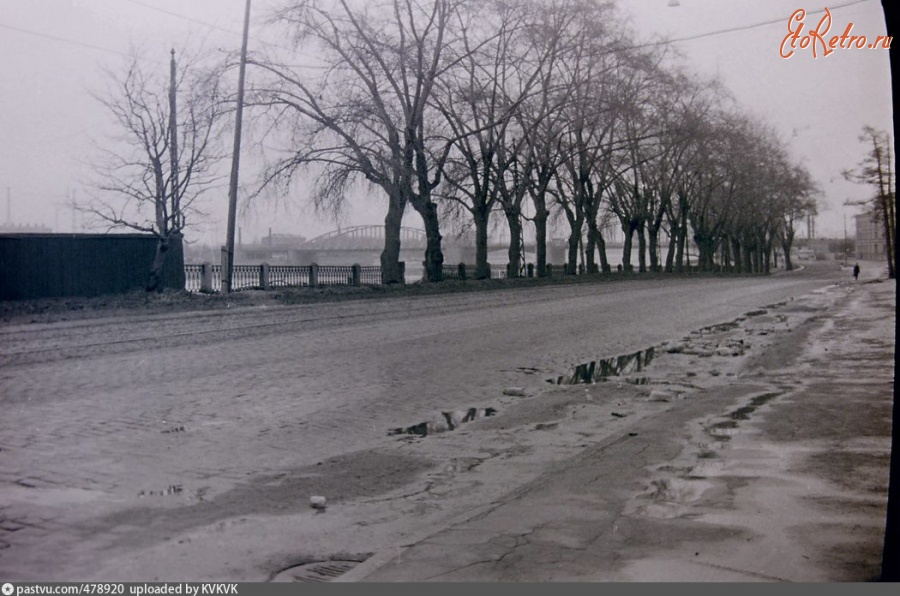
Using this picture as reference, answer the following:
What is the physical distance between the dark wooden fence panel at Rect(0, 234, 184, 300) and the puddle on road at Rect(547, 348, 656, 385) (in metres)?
18.5

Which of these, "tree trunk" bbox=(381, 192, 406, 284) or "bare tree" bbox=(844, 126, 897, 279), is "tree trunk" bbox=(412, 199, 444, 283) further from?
"bare tree" bbox=(844, 126, 897, 279)

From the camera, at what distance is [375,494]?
6.73 m

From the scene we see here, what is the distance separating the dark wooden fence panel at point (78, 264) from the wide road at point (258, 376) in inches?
264

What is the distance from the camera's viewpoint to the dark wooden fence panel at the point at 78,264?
84.0 feet

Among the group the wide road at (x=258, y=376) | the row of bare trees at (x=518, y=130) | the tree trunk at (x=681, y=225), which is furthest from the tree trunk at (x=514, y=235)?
the tree trunk at (x=681, y=225)

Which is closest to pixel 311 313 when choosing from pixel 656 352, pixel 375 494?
pixel 656 352

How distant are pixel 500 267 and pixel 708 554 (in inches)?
2424

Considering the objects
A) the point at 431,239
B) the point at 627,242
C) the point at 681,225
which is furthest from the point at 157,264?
the point at 681,225

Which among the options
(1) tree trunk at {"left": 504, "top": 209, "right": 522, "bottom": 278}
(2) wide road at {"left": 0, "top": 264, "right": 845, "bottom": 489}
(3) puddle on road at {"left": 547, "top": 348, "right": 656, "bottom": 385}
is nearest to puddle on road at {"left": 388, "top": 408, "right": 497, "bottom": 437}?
(2) wide road at {"left": 0, "top": 264, "right": 845, "bottom": 489}

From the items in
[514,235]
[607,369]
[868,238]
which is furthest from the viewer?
[868,238]

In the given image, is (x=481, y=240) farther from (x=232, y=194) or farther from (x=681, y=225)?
(x=681, y=225)

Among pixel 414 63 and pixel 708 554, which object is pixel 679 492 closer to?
pixel 708 554

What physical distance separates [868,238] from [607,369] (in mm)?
49476

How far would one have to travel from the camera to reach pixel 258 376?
1201 cm
